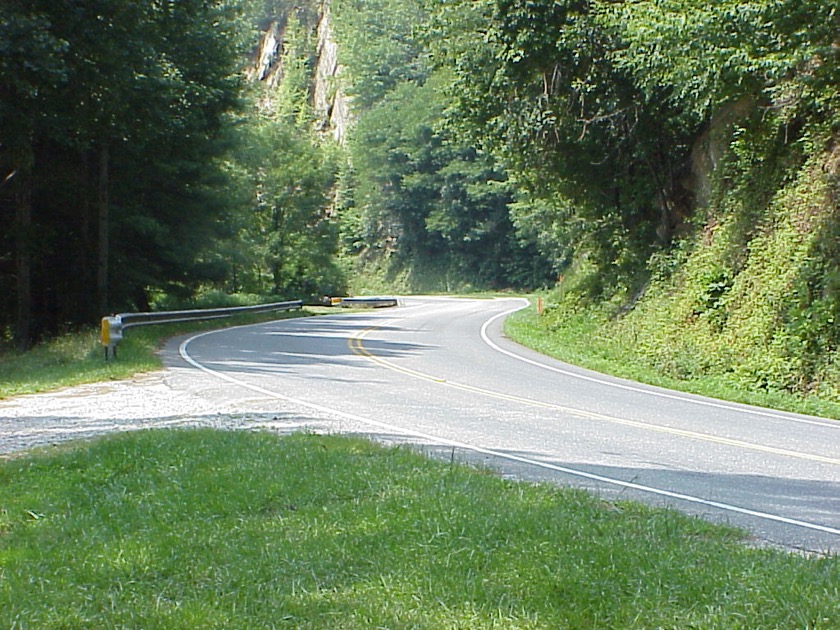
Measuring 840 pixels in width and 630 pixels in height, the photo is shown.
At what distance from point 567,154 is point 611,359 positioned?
9.11 metres

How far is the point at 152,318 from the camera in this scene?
28.5 metres

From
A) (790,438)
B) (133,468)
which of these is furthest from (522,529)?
(790,438)

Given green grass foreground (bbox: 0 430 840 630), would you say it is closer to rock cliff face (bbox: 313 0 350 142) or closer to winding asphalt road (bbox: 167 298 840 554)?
winding asphalt road (bbox: 167 298 840 554)

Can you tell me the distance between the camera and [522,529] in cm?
645

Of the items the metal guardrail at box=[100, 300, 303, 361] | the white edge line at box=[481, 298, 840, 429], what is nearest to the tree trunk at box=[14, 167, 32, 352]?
the metal guardrail at box=[100, 300, 303, 361]

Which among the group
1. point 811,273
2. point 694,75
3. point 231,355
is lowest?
point 231,355

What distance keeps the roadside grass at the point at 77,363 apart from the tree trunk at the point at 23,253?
1.20 meters

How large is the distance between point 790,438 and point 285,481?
7.08 m

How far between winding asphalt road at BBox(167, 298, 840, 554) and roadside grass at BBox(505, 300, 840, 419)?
2.80 feet

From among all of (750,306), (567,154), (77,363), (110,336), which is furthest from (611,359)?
(77,363)

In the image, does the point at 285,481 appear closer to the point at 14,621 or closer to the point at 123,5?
the point at 14,621

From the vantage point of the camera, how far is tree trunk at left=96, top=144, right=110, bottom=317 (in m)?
29.0

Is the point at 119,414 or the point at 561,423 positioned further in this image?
the point at 119,414

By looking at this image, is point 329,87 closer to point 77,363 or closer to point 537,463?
point 77,363
